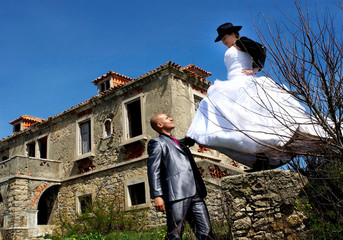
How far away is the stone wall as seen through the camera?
12.8 feet

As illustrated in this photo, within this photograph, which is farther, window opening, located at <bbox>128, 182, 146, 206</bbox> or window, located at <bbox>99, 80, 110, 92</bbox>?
window, located at <bbox>99, 80, 110, 92</bbox>

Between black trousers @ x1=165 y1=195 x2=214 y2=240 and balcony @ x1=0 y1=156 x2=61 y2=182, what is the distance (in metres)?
13.5

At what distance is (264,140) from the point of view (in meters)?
3.89

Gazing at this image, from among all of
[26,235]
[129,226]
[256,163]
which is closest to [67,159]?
[26,235]

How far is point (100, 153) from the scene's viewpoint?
50.2 ft

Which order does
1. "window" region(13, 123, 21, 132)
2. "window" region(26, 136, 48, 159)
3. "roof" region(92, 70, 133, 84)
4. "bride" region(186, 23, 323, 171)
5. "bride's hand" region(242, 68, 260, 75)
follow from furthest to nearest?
"window" region(13, 123, 21, 132) < "window" region(26, 136, 48, 159) < "roof" region(92, 70, 133, 84) < "bride's hand" region(242, 68, 260, 75) < "bride" region(186, 23, 323, 171)

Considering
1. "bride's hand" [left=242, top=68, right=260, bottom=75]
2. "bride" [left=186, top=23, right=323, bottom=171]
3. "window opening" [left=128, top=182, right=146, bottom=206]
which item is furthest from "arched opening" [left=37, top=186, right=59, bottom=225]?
Result: "bride's hand" [left=242, top=68, right=260, bottom=75]

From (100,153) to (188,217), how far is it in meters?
11.9

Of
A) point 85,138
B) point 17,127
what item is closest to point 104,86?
point 85,138

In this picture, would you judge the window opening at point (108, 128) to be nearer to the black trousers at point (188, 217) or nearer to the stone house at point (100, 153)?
the stone house at point (100, 153)

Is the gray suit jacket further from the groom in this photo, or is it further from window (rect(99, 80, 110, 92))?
window (rect(99, 80, 110, 92))

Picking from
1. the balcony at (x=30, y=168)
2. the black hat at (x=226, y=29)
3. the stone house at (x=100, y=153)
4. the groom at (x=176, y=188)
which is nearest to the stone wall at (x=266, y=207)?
the groom at (x=176, y=188)

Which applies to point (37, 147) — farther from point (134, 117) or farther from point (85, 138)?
point (134, 117)

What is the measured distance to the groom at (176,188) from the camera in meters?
3.67
